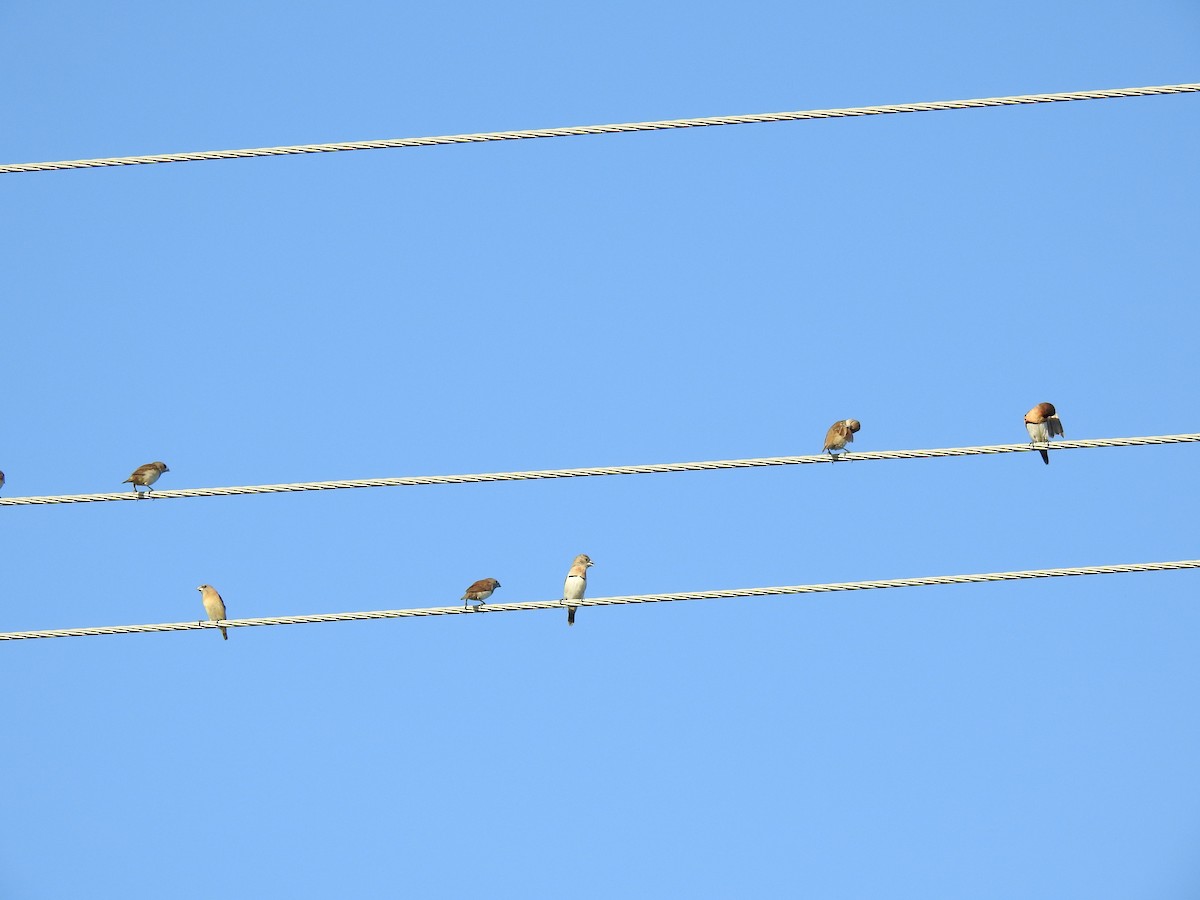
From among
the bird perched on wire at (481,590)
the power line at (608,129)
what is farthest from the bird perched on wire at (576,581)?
the power line at (608,129)

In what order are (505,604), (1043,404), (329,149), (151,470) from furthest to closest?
(151,470), (1043,404), (505,604), (329,149)

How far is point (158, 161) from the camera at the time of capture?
1689cm

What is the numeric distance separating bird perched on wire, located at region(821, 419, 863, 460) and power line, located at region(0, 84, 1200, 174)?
5.82 m

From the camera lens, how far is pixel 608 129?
53.4ft

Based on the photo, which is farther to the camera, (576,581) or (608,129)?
(576,581)

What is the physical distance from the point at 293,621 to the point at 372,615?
0.68 m

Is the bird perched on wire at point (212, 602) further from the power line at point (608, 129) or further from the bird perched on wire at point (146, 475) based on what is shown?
the power line at point (608, 129)

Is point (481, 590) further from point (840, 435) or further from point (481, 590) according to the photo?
point (840, 435)

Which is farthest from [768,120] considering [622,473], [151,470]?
[151,470]

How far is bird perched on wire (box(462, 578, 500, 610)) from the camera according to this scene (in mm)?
22484

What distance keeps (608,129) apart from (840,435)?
263 inches

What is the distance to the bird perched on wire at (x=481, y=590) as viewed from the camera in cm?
2248

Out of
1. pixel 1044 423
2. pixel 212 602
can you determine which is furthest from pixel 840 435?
pixel 212 602

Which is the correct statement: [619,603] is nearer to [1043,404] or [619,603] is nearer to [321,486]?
[321,486]
